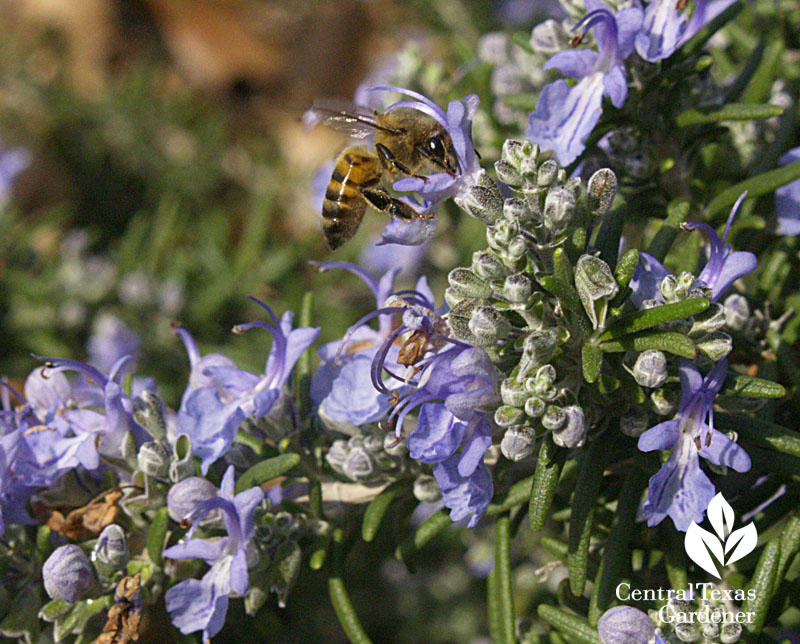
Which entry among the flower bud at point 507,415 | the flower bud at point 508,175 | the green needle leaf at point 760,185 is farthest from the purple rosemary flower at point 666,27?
the flower bud at point 507,415

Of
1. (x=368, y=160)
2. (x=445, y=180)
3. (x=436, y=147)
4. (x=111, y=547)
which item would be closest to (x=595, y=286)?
(x=445, y=180)

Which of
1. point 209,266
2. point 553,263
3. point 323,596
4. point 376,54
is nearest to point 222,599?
point 553,263

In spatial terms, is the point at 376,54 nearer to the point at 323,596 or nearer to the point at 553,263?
the point at 323,596

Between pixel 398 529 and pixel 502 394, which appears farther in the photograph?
pixel 398 529

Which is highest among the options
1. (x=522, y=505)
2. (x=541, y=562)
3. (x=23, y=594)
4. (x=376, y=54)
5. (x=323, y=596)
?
(x=376, y=54)

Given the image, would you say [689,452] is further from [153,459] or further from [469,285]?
[153,459]

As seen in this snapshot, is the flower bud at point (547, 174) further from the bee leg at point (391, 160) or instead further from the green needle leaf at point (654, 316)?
the bee leg at point (391, 160)

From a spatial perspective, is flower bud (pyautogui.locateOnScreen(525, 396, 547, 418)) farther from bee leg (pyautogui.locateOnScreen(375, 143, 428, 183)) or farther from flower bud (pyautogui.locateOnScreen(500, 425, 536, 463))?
bee leg (pyautogui.locateOnScreen(375, 143, 428, 183))
